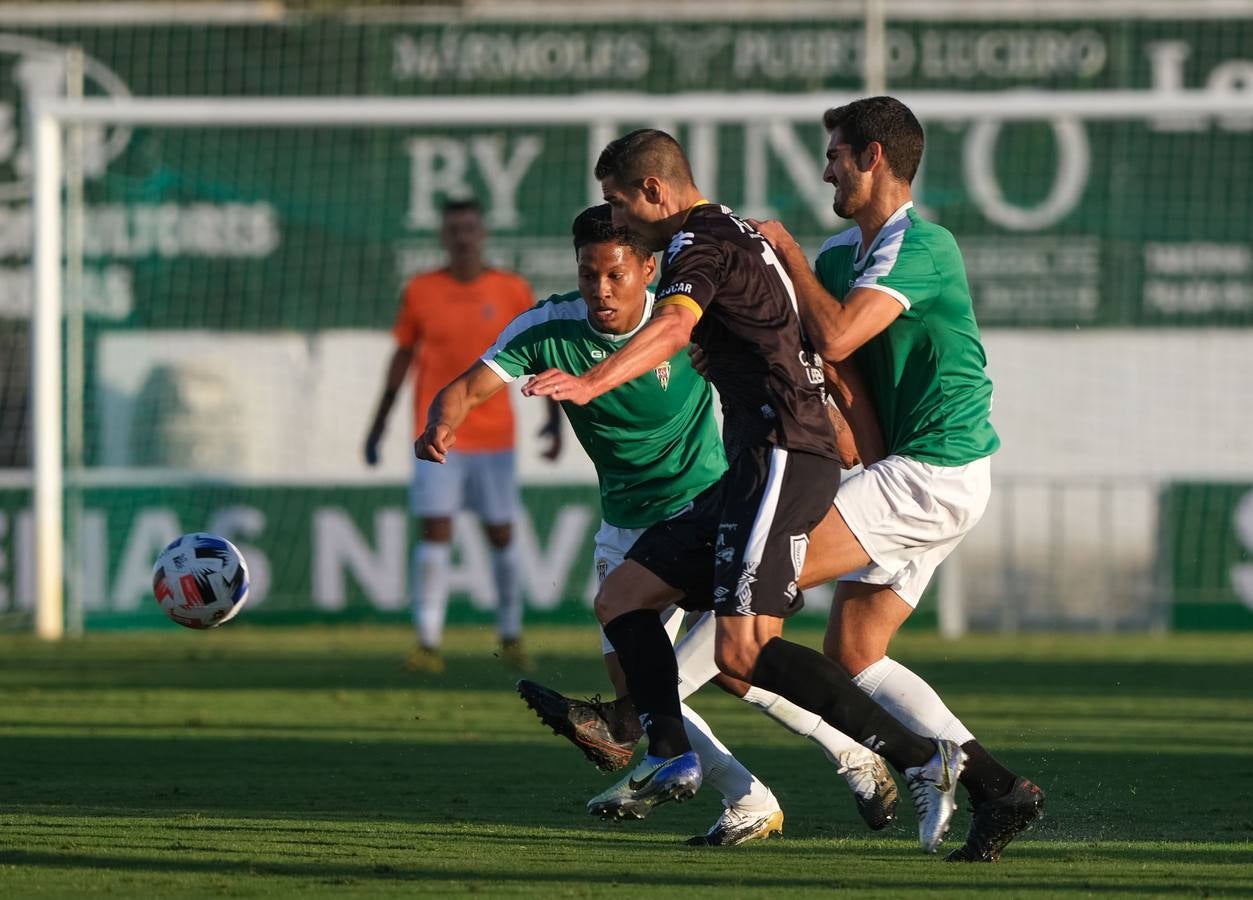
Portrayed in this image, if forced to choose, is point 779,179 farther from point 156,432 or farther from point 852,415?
point 852,415

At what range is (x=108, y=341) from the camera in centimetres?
1642

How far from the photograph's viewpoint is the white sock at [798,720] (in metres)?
6.42

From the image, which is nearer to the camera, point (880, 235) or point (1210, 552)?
point (880, 235)

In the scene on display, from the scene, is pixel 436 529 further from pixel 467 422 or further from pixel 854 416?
pixel 854 416

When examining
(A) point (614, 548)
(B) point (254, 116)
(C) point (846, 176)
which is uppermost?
(B) point (254, 116)

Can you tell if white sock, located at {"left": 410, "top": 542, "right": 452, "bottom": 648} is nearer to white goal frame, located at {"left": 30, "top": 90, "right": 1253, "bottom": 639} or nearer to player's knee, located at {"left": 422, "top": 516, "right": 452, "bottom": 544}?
player's knee, located at {"left": 422, "top": 516, "right": 452, "bottom": 544}

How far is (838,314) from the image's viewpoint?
5820 mm

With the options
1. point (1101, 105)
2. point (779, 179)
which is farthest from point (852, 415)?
point (779, 179)

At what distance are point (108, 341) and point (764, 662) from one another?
11.6 metres

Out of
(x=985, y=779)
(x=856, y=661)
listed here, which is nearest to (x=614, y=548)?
(x=856, y=661)

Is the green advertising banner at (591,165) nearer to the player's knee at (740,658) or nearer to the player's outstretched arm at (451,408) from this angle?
the player's outstretched arm at (451,408)

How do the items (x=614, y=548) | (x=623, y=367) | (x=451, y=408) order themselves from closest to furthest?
(x=623, y=367) → (x=451, y=408) → (x=614, y=548)

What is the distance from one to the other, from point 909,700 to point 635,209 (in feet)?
5.45

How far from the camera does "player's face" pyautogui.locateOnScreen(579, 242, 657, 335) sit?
653 centimetres
